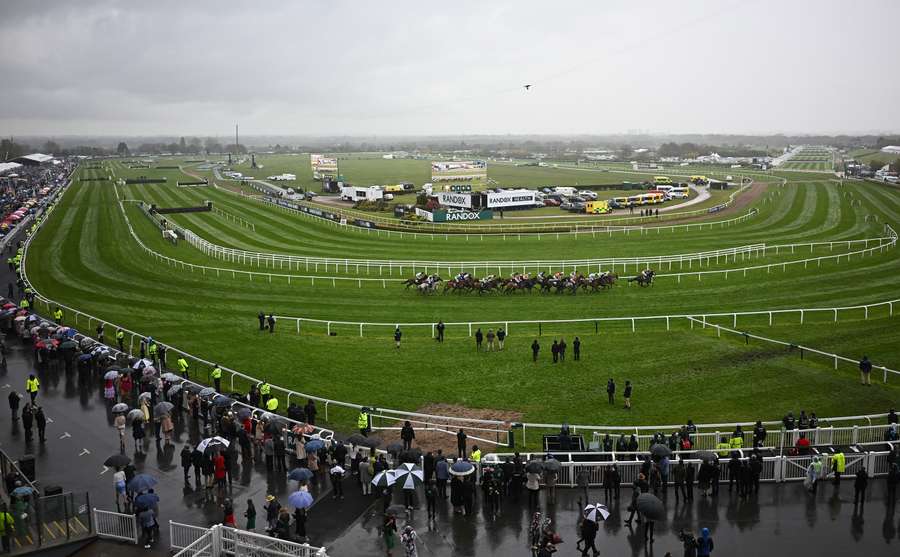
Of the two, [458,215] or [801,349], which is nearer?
[801,349]

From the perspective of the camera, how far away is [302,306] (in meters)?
36.3

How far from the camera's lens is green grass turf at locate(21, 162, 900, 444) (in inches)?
909

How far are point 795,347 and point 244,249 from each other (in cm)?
3855

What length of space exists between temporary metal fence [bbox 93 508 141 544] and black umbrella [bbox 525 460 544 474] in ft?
26.4

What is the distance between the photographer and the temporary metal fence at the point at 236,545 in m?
13.0

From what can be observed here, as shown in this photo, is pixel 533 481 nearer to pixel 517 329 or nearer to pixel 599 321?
pixel 517 329

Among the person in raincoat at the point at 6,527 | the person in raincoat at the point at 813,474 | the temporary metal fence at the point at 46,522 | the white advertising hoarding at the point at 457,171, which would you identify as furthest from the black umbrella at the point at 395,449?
the white advertising hoarding at the point at 457,171

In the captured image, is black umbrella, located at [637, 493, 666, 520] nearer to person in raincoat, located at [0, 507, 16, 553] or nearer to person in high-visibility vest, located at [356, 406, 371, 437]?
person in high-visibility vest, located at [356, 406, 371, 437]

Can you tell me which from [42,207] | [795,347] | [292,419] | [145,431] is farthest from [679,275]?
[42,207]

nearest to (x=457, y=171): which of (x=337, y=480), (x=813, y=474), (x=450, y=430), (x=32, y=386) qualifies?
(x=32, y=386)

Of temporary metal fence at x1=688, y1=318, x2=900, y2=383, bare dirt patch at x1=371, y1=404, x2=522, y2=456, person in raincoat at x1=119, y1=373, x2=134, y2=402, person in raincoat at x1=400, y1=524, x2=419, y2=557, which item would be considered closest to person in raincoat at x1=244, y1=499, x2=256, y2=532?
person in raincoat at x1=400, y1=524, x2=419, y2=557

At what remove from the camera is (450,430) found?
68.1 ft

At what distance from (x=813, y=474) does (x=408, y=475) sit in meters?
8.86

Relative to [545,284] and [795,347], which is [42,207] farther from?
[795,347]
